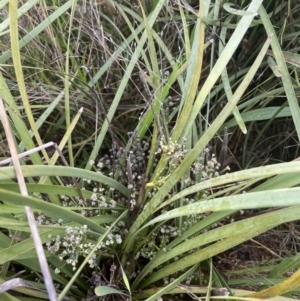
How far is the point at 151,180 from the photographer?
23.1 inches

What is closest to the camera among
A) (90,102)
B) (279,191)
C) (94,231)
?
(279,191)

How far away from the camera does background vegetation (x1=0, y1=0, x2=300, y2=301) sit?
47 cm

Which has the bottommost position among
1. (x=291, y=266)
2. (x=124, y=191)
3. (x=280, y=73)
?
(x=291, y=266)

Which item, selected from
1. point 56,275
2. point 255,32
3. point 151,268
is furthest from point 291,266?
point 255,32

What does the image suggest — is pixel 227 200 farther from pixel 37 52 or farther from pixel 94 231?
pixel 37 52

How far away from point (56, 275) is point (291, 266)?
1.06ft

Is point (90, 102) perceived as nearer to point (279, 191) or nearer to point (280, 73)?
point (280, 73)

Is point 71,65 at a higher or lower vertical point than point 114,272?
higher

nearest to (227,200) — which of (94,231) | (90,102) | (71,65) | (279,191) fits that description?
(279,191)

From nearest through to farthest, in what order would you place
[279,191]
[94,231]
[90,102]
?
1. [279,191]
2. [94,231]
3. [90,102]

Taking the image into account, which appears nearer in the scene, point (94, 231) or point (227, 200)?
point (227, 200)

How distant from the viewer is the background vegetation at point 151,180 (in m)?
0.47

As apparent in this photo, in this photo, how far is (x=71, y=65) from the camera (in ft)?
2.64

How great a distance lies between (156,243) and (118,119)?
280 mm
